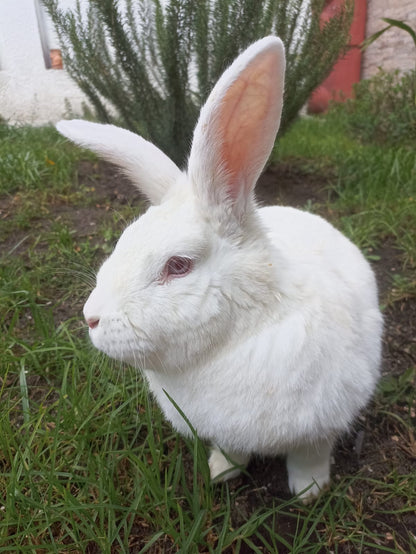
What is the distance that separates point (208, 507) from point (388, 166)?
10.7 feet

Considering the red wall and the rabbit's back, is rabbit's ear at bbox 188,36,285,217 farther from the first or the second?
the red wall

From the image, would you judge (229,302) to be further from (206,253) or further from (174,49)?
(174,49)

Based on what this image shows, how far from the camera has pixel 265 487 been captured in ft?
5.39

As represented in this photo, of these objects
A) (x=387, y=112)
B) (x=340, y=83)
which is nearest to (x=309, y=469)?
(x=387, y=112)

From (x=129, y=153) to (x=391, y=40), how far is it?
705 centimetres

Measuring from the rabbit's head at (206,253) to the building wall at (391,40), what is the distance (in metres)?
5.95

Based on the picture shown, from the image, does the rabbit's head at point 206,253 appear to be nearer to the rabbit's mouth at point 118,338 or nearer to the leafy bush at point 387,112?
the rabbit's mouth at point 118,338

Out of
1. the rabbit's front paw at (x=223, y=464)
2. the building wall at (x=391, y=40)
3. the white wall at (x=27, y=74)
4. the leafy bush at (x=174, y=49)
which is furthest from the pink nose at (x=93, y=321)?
the building wall at (x=391, y=40)

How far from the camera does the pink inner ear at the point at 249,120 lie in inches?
43.1

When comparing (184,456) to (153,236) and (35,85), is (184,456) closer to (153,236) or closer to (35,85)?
(153,236)

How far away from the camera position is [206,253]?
1.21m

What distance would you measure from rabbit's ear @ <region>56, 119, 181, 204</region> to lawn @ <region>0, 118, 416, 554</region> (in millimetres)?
566

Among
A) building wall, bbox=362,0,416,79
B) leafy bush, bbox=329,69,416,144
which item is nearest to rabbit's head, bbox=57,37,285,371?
leafy bush, bbox=329,69,416,144

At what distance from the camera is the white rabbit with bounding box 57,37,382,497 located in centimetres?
114
